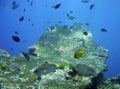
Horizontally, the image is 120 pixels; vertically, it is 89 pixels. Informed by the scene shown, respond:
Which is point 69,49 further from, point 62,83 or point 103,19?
point 103,19

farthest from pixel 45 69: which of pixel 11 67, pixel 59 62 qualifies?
pixel 59 62

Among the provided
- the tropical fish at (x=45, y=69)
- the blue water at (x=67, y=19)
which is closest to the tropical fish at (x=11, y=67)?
the tropical fish at (x=45, y=69)

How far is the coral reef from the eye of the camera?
8500 mm

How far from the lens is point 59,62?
11781 mm

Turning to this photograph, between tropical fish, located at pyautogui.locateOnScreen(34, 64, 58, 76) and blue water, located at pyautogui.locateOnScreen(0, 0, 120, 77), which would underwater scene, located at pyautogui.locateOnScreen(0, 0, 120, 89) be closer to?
tropical fish, located at pyautogui.locateOnScreen(34, 64, 58, 76)

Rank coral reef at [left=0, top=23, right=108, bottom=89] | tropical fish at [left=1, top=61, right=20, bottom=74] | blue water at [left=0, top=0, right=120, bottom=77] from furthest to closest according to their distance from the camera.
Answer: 1. blue water at [left=0, top=0, right=120, bottom=77]
2. tropical fish at [left=1, top=61, right=20, bottom=74]
3. coral reef at [left=0, top=23, right=108, bottom=89]

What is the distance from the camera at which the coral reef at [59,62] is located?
27.9 ft

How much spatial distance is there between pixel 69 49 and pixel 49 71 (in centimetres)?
549

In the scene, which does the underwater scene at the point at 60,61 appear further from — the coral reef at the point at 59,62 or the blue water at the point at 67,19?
the blue water at the point at 67,19

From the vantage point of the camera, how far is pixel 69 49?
1409 cm

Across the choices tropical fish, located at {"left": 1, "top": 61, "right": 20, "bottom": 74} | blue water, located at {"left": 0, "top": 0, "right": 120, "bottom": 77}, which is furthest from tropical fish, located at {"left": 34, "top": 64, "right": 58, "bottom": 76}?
blue water, located at {"left": 0, "top": 0, "right": 120, "bottom": 77}

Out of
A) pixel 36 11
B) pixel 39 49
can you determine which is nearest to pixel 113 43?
pixel 36 11

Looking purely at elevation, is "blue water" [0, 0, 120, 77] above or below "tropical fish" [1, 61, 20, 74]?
above

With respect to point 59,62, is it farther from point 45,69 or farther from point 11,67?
point 45,69
